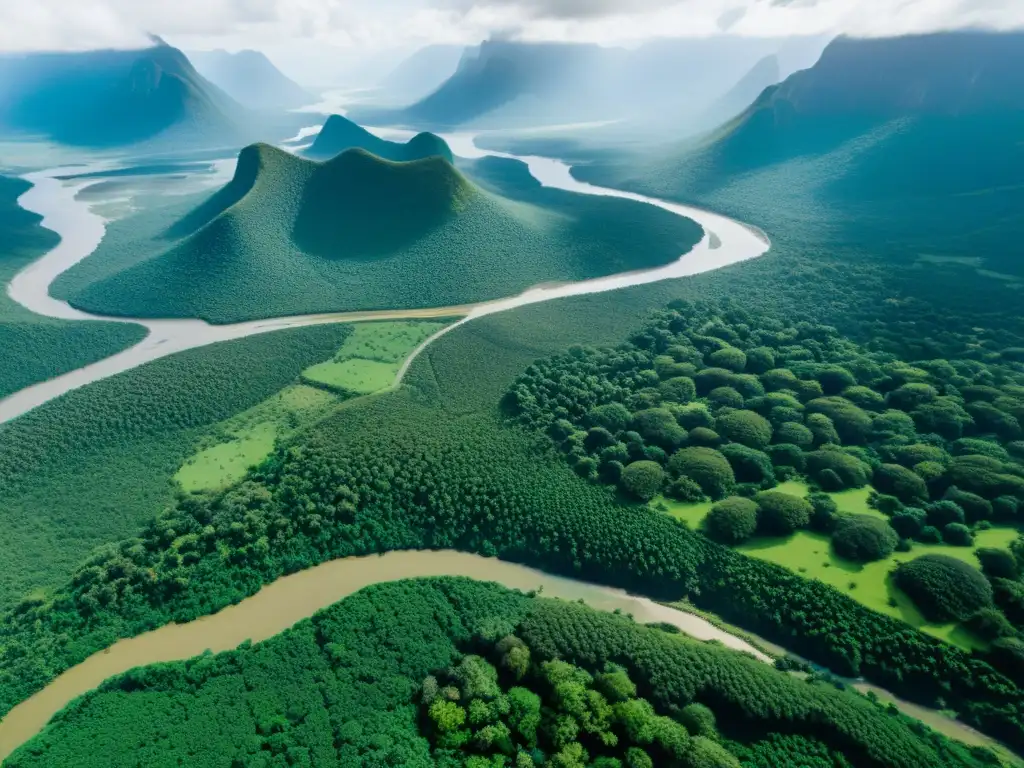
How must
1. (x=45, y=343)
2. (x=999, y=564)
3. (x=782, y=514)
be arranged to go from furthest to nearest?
(x=45, y=343)
(x=782, y=514)
(x=999, y=564)

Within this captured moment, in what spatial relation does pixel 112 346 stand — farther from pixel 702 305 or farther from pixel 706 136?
pixel 706 136

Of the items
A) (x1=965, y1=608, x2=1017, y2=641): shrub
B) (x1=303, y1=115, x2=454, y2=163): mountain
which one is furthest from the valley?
(x1=303, y1=115, x2=454, y2=163): mountain

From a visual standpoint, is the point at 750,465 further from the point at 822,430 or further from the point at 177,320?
the point at 177,320

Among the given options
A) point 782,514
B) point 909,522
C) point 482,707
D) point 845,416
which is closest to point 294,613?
point 482,707

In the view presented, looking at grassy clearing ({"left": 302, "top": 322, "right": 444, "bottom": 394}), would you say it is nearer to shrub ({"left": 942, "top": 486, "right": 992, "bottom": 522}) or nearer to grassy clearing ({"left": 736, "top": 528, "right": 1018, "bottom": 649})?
grassy clearing ({"left": 736, "top": 528, "right": 1018, "bottom": 649})

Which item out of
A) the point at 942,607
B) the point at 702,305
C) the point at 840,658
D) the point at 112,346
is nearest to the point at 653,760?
the point at 840,658
